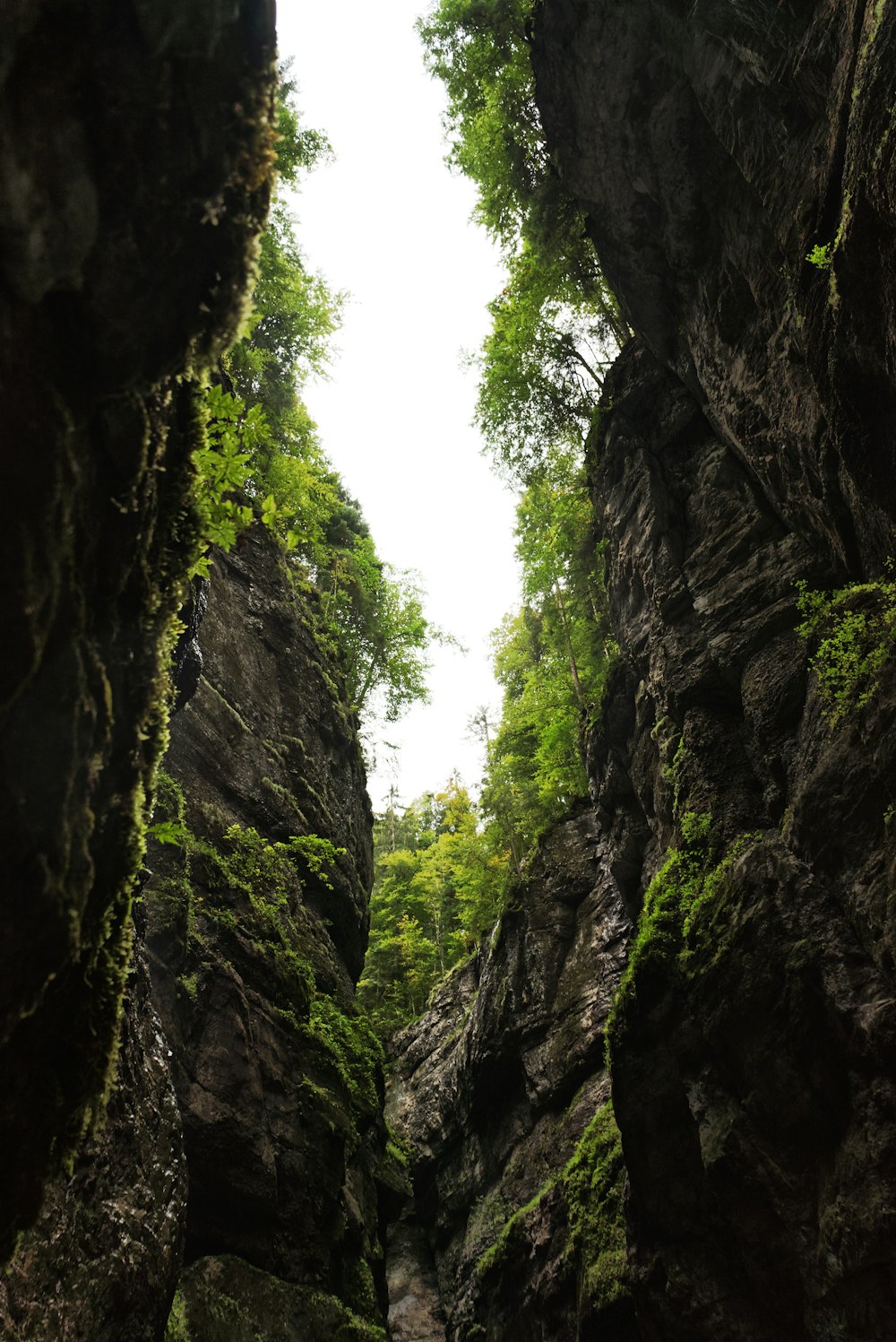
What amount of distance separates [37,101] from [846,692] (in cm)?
802

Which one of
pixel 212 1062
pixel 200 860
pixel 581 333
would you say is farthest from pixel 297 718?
pixel 581 333

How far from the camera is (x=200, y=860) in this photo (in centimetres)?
1028

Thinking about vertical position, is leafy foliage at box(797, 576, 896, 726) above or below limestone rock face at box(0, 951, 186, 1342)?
above

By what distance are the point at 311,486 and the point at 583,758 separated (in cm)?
879

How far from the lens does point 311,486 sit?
17.8 metres

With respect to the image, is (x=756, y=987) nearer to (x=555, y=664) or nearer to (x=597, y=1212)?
(x=597, y=1212)

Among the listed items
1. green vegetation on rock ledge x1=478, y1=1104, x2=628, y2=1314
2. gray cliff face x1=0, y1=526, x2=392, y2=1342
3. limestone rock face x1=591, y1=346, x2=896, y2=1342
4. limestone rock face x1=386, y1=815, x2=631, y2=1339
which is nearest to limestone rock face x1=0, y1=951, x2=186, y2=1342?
gray cliff face x1=0, y1=526, x2=392, y2=1342

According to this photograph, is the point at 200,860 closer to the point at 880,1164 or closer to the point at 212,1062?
the point at 212,1062

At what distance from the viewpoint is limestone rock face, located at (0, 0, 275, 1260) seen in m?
2.09

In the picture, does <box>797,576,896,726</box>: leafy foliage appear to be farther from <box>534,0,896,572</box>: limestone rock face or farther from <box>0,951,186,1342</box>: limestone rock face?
<box>0,951,186,1342</box>: limestone rock face

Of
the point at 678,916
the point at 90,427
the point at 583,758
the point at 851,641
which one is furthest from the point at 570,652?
the point at 90,427

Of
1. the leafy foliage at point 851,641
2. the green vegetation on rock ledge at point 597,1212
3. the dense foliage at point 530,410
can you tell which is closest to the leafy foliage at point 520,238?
the dense foliage at point 530,410

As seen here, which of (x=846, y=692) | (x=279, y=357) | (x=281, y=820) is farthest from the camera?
(x=279, y=357)

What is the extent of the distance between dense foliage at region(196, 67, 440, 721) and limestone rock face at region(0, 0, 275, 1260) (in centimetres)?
827
